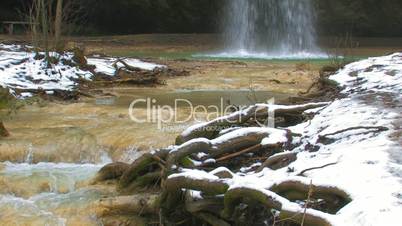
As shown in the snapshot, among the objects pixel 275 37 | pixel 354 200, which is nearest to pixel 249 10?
pixel 275 37

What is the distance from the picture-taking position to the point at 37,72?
13.5 meters

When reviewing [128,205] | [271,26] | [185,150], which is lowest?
[128,205]

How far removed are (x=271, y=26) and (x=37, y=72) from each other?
2017 centimetres

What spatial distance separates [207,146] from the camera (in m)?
5.96

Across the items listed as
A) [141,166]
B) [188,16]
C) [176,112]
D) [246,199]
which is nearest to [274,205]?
[246,199]

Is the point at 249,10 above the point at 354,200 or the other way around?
above

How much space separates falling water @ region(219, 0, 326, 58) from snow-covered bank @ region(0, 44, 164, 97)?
16249 mm

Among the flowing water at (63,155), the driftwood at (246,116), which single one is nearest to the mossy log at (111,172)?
the flowing water at (63,155)

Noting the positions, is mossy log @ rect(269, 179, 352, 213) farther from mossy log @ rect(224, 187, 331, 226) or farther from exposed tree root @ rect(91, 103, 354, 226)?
mossy log @ rect(224, 187, 331, 226)

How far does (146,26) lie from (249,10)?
22.7ft

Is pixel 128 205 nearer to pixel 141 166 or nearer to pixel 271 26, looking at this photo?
pixel 141 166

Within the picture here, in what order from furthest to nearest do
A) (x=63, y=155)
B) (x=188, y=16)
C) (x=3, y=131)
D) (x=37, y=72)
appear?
1. (x=188, y=16)
2. (x=37, y=72)
3. (x=3, y=131)
4. (x=63, y=155)

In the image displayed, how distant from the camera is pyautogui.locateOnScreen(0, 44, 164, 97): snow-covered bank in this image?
501 inches

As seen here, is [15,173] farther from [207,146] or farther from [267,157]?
[267,157]
